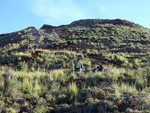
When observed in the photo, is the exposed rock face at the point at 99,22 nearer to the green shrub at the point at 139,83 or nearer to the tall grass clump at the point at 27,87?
the green shrub at the point at 139,83

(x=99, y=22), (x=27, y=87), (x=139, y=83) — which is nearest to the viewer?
(x=27, y=87)

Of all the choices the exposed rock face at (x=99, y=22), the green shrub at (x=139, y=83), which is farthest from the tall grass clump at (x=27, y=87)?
the exposed rock face at (x=99, y=22)

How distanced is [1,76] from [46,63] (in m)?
9.04

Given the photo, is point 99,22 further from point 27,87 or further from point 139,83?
point 27,87

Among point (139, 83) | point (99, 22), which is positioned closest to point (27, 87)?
point (139, 83)

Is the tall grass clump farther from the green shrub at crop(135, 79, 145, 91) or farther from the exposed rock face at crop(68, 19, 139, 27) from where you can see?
the exposed rock face at crop(68, 19, 139, 27)

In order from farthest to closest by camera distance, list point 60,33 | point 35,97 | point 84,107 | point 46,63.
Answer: point 60,33 → point 46,63 → point 35,97 → point 84,107

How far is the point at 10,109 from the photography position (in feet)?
17.7

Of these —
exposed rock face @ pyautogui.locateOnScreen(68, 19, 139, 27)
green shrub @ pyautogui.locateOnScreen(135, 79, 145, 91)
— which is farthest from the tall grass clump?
exposed rock face @ pyautogui.locateOnScreen(68, 19, 139, 27)

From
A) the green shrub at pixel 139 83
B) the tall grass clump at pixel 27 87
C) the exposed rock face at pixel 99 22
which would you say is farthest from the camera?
the exposed rock face at pixel 99 22

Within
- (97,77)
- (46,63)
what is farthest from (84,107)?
(46,63)

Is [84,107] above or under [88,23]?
under

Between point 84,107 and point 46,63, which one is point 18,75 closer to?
point 84,107

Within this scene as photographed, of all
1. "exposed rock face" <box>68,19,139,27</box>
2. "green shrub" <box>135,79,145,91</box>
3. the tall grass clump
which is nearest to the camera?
the tall grass clump
